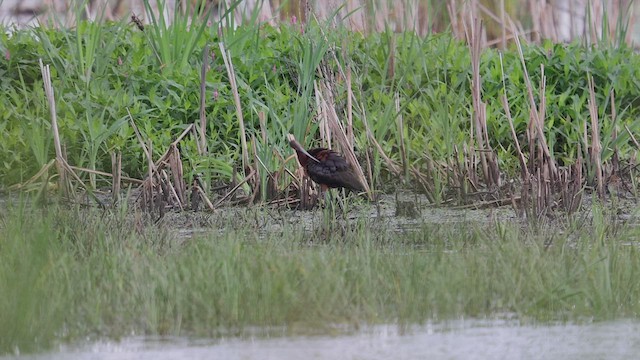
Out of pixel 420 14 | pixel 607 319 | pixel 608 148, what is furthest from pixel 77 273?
pixel 420 14

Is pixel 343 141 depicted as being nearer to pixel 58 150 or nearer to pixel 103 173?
pixel 103 173

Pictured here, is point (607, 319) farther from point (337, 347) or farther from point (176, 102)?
point (176, 102)

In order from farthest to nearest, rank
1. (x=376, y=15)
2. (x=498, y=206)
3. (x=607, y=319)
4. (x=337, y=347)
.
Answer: (x=376, y=15) < (x=498, y=206) < (x=607, y=319) < (x=337, y=347)

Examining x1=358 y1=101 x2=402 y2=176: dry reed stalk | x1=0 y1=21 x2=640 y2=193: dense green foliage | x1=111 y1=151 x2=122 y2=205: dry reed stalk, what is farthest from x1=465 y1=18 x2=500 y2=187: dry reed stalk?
x1=111 y1=151 x2=122 y2=205: dry reed stalk

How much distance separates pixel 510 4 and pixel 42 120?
5607 mm

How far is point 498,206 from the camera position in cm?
635

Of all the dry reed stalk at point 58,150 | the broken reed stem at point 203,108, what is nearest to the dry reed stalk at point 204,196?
the broken reed stem at point 203,108

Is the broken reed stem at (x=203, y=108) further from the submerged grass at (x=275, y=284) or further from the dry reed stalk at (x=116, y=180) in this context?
the submerged grass at (x=275, y=284)

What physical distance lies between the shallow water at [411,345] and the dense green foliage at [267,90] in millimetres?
2856

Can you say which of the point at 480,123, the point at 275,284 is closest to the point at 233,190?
the point at 480,123

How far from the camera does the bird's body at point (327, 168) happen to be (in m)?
5.84

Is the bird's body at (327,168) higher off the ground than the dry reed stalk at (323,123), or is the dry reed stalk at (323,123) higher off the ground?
the dry reed stalk at (323,123)

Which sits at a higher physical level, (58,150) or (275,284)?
(58,150)

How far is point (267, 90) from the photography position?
7.46 metres
